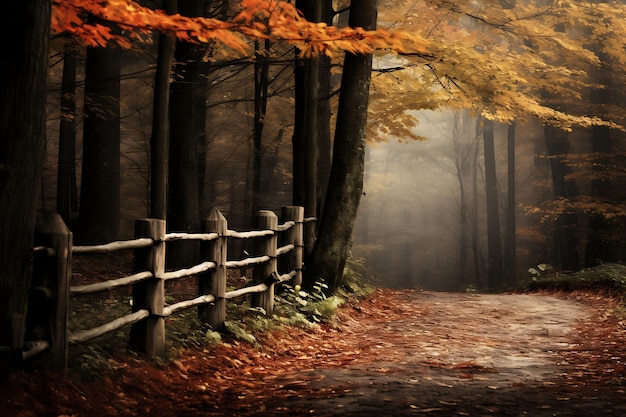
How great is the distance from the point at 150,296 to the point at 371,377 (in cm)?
223

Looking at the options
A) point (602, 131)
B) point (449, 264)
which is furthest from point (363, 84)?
point (449, 264)

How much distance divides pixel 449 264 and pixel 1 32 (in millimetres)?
44202

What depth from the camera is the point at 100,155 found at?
16.0 meters

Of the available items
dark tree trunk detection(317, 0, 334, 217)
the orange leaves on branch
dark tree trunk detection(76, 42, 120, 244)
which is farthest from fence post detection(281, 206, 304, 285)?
dark tree trunk detection(76, 42, 120, 244)

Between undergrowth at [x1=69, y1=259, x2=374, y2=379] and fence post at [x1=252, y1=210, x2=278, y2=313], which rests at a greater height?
fence post at [x1=252, y1=210, x2=278, y2=313]

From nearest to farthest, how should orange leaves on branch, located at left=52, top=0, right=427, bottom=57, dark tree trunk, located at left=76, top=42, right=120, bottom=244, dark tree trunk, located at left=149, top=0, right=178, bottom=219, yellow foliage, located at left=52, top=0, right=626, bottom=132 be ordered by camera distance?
orange leaves on branch, located at left=52, top=0, right=427, bottom=57 → yellow foliage, located at left=52, top=0, right=626, bottom=132 → dark tree trunk, located at left=149, top=0, right=178, bottom=219 → dark tree trunk, located at left=76, top=42, right=120, bottom=244

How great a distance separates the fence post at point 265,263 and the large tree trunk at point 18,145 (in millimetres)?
4604

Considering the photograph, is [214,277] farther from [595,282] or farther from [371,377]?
[595,282]

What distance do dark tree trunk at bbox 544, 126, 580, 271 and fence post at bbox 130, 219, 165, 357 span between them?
18.2 m

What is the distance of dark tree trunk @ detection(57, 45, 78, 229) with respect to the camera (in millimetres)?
17062

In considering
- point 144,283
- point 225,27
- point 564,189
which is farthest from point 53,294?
point 564,189

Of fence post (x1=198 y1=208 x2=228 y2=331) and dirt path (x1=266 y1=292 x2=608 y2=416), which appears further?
fence post (x1=198 y1=208 x2=228 y2=331)

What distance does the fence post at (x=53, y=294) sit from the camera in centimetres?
526

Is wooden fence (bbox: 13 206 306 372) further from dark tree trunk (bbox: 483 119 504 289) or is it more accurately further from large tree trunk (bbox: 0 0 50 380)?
dark tree trunk (bbox: 483 119 504 289)
